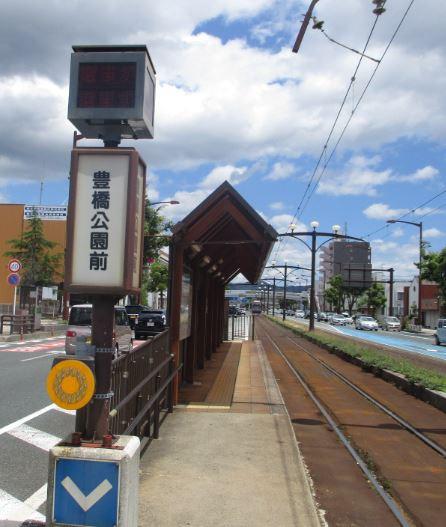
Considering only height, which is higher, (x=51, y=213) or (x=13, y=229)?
(x=51, y=213)

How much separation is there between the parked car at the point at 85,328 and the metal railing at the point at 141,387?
6819 mm

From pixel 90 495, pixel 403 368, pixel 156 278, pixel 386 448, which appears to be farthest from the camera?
pixel 156 278

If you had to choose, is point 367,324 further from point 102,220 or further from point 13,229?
point 102,220

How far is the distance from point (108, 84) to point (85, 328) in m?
13.1

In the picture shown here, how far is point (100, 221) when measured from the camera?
14.4ft

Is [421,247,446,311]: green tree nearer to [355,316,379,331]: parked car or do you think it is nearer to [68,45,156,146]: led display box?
[355,316,379,331]: parked car

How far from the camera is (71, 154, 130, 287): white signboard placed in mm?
4336

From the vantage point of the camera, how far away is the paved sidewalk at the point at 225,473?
4.98 meters

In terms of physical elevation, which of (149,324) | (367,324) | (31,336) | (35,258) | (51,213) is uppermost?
(51,213)

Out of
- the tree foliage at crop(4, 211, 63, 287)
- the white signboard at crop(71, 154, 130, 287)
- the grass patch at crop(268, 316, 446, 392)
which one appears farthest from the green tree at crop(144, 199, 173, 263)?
the white signboard at crop(71, 154, 130, 287)

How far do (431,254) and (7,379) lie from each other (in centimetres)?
4352

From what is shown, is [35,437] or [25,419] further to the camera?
[25,419]

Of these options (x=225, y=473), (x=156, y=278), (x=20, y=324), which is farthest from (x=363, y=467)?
(x=156, y=278)

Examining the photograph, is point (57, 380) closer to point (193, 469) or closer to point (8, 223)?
point (193, 469)
